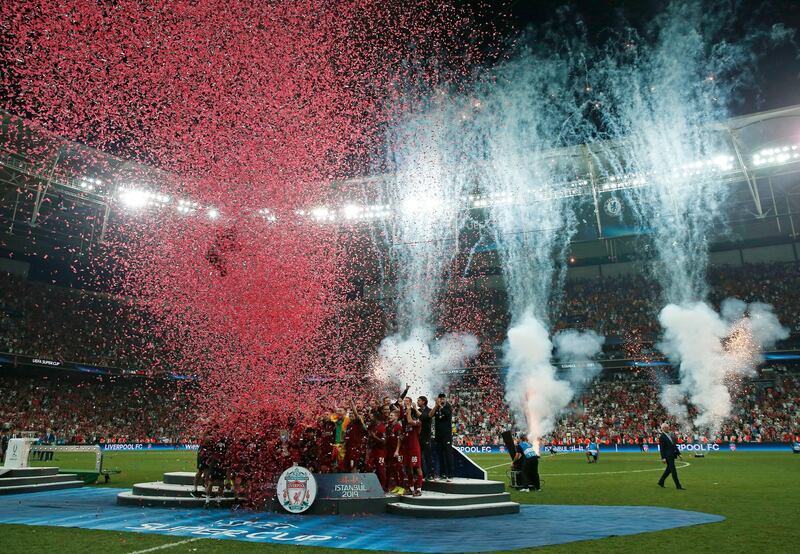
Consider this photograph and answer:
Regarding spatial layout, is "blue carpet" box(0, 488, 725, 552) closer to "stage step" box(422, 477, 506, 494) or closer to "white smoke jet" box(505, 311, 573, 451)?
"stage step" box(422, 477, 506, 494)

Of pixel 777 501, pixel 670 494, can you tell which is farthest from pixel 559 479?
pixel 777 501

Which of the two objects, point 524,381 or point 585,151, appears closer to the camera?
point 585,151

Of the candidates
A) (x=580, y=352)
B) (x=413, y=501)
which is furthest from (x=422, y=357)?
(x=413, y=501)

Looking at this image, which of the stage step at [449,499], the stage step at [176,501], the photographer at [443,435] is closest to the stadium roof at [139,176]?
the stage step at [176,501]

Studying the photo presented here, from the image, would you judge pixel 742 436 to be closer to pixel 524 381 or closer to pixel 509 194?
pixel 524 381

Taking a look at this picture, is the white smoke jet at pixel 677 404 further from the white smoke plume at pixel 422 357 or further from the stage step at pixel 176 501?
the stage step at pixel 176 501

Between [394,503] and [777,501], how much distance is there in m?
7.77

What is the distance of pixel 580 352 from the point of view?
42312 mm

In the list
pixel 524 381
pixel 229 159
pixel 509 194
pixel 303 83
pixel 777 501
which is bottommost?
pixel 777 501

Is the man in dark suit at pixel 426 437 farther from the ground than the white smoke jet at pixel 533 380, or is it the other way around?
the white smoke jet at pixel 533 380

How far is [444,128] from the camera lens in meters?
34.8

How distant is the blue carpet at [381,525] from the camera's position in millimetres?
7762

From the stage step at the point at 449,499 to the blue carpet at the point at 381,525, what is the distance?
0.49 meters

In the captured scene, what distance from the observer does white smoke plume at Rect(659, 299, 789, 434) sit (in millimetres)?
36031
